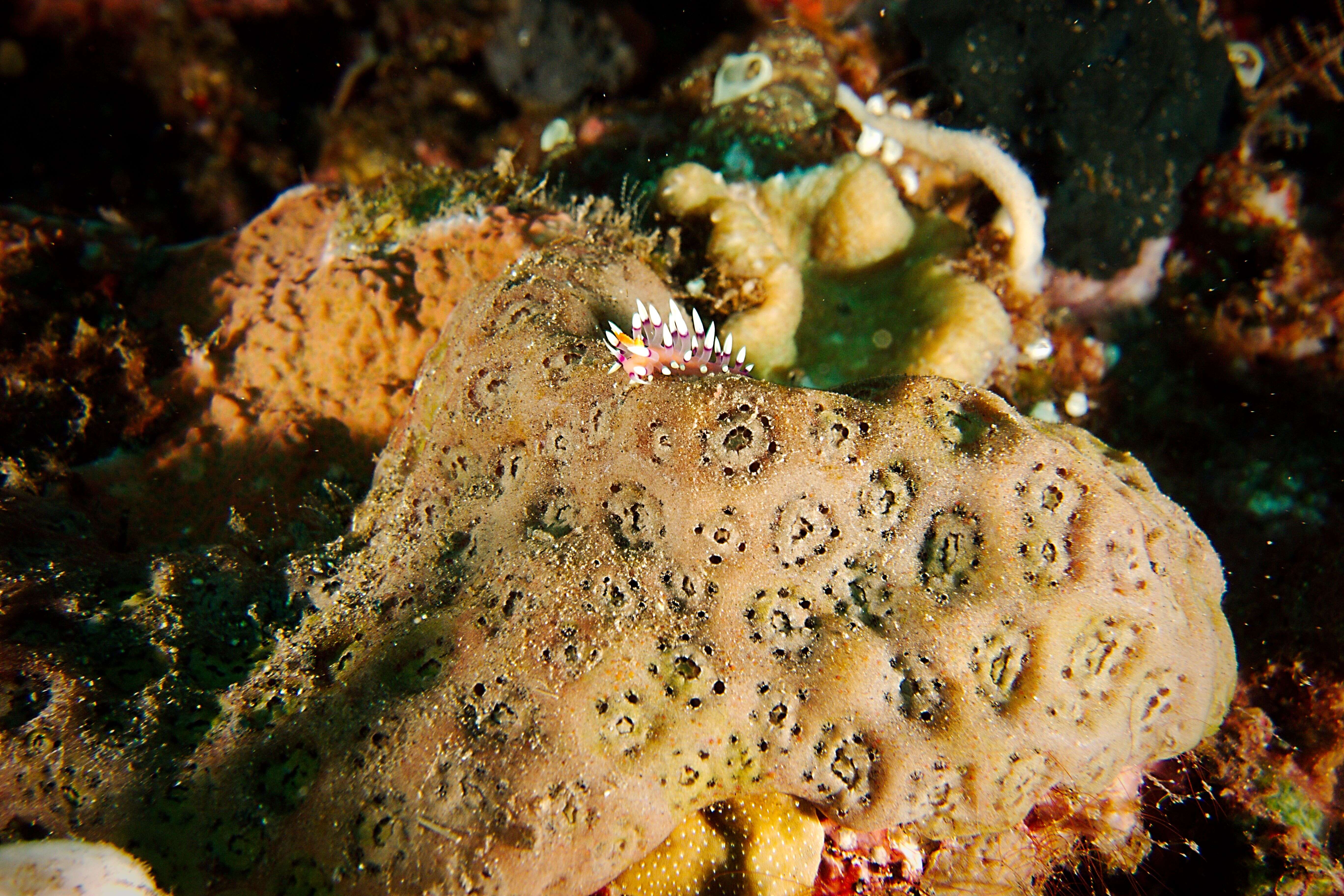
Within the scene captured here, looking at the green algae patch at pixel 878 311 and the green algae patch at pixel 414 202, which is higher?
the green algae patch at pixel 414 202

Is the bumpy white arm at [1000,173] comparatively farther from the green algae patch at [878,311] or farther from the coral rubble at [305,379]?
the coral rubble at [305,379]

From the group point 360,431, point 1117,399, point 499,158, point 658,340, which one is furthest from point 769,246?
point 1117,399

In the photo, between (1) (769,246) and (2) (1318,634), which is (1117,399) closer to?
(2) (1318,634)

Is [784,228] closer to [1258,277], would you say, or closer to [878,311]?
[878,311]

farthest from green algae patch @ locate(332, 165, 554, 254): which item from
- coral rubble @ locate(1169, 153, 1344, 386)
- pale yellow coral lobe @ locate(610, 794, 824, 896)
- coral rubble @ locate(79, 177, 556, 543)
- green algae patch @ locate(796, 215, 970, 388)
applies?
coral rubble @ locate(1169, 153, 1344, 386)

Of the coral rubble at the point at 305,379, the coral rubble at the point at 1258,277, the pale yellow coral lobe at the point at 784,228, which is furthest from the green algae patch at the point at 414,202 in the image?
the coral rubble at the point at 1258,277

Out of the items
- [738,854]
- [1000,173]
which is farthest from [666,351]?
[1000,173]
